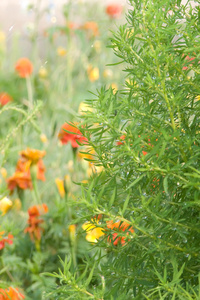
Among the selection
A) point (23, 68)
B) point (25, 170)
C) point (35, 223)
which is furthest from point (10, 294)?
point (23, 68)

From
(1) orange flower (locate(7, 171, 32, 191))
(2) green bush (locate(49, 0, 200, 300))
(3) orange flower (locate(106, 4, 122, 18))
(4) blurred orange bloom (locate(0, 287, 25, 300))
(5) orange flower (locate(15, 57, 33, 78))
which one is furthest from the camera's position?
(3) orange flower (locate(106, 4, 122, 18))

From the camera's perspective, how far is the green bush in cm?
62

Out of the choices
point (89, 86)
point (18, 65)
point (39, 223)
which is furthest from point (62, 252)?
point (89, 86)

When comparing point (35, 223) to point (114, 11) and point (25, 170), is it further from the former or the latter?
point (114, 11)

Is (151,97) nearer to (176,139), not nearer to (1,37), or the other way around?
(176,139)

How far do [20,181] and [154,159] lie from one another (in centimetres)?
94

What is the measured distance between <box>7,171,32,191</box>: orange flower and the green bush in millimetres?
793

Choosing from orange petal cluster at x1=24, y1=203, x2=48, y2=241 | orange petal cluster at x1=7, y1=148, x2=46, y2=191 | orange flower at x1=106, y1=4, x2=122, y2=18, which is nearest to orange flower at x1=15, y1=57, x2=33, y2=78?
orange flower at x1=106, y1=4, x2=122, y2=18

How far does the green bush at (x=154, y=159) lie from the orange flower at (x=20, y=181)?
2.60 feet

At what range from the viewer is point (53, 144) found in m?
2.39

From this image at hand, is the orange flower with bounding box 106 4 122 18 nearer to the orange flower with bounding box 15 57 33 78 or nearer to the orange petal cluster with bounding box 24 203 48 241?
the orange flower with bounding box 15 57 33 78

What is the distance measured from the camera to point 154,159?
2.03ft

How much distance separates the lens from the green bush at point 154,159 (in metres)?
0.62

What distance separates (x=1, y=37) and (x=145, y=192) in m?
3.62
